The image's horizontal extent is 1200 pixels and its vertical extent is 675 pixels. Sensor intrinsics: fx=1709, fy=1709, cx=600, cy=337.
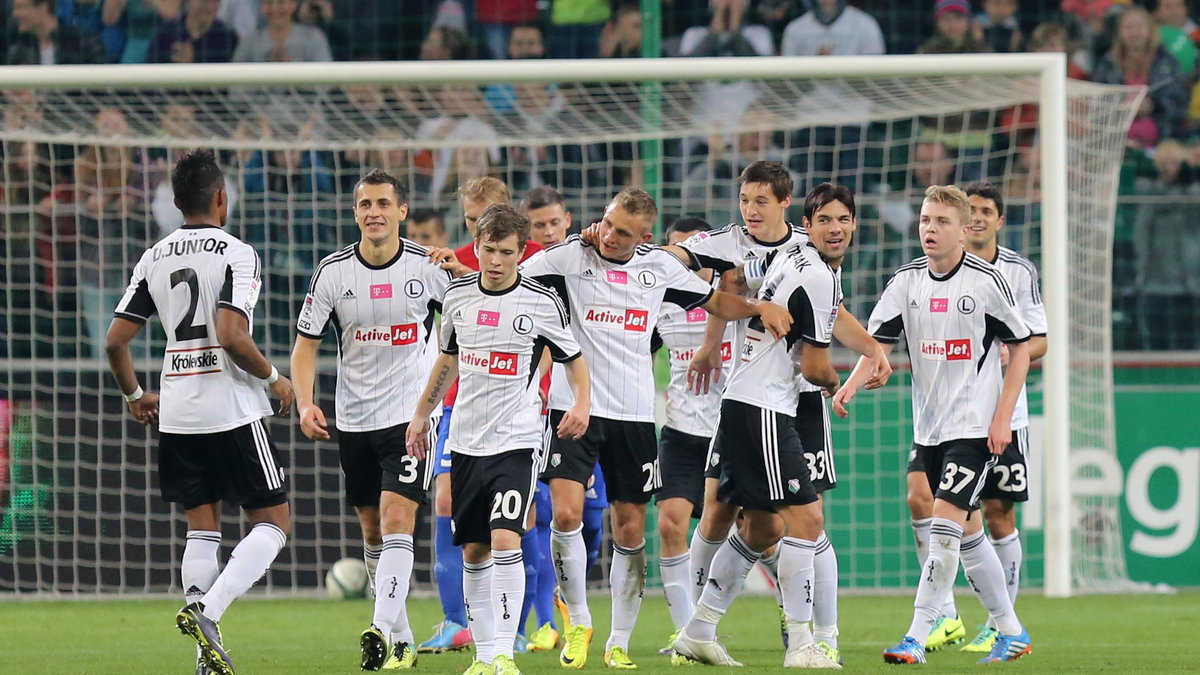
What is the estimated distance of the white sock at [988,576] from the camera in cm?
755

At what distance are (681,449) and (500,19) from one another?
25.5 feet

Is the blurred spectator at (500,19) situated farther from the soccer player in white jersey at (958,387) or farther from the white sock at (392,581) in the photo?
the white sock at (392,581)

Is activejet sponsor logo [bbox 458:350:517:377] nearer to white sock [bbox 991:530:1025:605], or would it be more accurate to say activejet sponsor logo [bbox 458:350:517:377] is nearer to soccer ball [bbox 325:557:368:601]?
white sock [bbox 991:530:1025:605]

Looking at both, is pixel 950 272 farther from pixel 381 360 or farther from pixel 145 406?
pixel 145 406

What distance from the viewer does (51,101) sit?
12242mm

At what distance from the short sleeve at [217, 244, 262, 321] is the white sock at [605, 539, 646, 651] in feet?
6.55

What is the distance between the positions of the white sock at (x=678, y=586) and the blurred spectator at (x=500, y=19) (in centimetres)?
781

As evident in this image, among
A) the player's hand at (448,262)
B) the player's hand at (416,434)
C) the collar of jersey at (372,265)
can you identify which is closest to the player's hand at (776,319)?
the player's hand at (448,262)

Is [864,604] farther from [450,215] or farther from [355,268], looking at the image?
[355,268]

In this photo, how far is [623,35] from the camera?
14.3m

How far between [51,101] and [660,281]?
661cm

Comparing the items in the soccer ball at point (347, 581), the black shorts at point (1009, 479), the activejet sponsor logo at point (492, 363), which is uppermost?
the activejet sponsor logo at point (492, 363)

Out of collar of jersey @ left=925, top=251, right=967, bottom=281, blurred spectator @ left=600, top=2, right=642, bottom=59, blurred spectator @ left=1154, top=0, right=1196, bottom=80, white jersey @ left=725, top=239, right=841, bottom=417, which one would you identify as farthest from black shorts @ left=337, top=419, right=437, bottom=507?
blurred spectator @ left=1154, top=0, right=1196, bottom=80

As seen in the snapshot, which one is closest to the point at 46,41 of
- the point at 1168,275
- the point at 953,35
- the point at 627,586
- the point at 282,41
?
the point at 282,41
